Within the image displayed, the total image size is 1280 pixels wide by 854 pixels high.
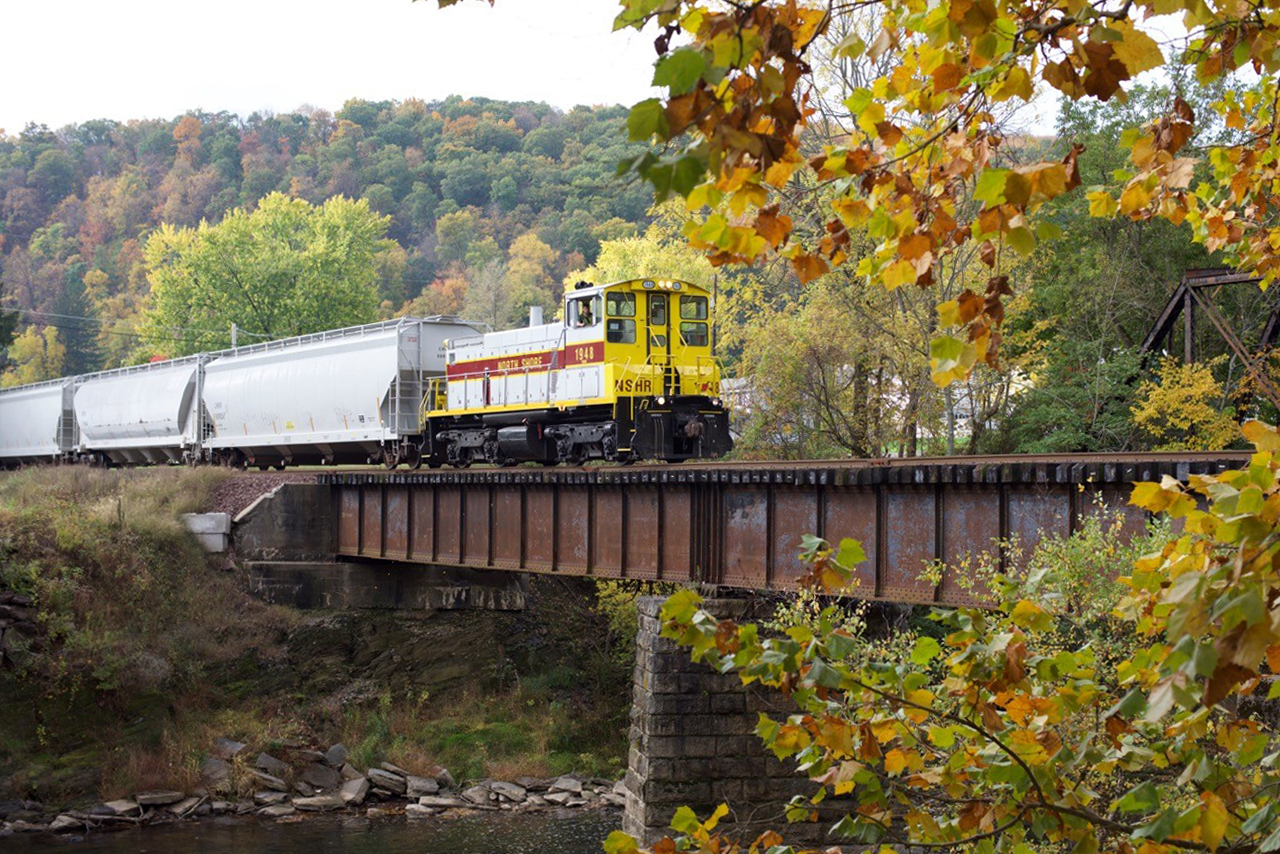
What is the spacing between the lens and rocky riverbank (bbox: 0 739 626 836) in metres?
27.1

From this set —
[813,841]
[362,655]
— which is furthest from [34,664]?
[813,841]

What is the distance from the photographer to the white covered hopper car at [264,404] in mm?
35531

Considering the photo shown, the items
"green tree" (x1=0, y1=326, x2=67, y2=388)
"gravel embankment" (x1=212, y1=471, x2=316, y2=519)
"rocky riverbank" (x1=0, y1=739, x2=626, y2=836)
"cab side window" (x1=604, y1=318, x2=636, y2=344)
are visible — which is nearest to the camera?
"rocky riverbank" (x1=0, y1=739, x2=626, y2=836)

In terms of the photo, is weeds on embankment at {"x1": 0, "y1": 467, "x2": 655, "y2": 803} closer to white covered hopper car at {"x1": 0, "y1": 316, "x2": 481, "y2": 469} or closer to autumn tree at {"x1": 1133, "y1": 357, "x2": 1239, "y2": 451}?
white covered hopper car at {"x1": 0, "y1": 316, "x2": 481, "y2": 469}

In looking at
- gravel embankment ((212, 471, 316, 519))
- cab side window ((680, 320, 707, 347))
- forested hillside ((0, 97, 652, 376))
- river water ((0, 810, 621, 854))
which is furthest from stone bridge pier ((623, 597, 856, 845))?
forested hillside ((0, 97, 652, 376))

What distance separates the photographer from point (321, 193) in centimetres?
13350

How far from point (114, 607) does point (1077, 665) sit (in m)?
30.3

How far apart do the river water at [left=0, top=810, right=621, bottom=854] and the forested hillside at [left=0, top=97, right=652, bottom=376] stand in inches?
2594

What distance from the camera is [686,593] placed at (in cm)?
480

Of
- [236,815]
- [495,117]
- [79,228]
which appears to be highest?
[495,117]

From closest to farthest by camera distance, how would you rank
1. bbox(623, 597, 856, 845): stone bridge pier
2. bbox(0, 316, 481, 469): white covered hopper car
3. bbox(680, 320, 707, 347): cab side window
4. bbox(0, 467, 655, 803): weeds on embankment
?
bbox(623, 597, 856, 845): stone bridge pier < bbox(0, 467, 655, 803): weeds on embankment < bbox(680, 320, 707, 347): cab side window < bbox(0, 316, 481, 469): white covered hopper car

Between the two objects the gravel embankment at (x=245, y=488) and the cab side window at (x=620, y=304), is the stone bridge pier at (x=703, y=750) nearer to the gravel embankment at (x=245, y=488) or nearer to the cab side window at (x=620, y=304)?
the cab side window at (x=620, y=304)

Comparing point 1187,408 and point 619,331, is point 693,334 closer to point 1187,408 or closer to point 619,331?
point 619,331

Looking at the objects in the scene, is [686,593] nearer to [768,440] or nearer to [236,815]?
[236,815]
